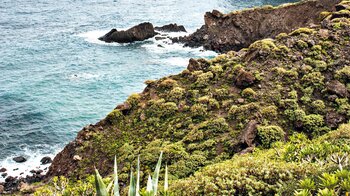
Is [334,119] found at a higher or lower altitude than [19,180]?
higher

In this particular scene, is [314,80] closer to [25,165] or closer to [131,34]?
[25,165]

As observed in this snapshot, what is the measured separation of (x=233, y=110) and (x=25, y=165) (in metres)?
24.7

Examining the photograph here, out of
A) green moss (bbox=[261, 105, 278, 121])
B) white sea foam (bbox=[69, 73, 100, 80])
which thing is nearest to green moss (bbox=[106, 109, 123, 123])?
green moss (bbox=[261, 105, 278, 121])

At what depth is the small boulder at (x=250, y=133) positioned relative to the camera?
1903cm

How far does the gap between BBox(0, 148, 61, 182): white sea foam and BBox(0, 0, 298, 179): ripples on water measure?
0.32 feet

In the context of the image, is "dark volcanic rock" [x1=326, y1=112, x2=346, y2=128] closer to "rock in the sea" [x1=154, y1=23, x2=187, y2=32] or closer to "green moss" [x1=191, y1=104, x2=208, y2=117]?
"green moss" [x1=191, y1=104, x2=208, y2=117]

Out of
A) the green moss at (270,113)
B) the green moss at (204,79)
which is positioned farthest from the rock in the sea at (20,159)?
the green moss at (270,113)

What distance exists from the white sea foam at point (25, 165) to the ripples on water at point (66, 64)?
97 mm

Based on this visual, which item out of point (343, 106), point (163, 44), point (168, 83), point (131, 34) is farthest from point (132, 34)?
point (343, 106)

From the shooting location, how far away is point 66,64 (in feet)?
207

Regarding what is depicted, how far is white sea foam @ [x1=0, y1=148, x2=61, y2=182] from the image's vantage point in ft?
119

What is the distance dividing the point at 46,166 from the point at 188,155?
22449 millimetres

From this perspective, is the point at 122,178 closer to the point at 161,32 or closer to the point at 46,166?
the point at 46,166

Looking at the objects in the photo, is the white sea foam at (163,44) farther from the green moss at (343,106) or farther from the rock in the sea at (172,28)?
the green moss at (343,106)
